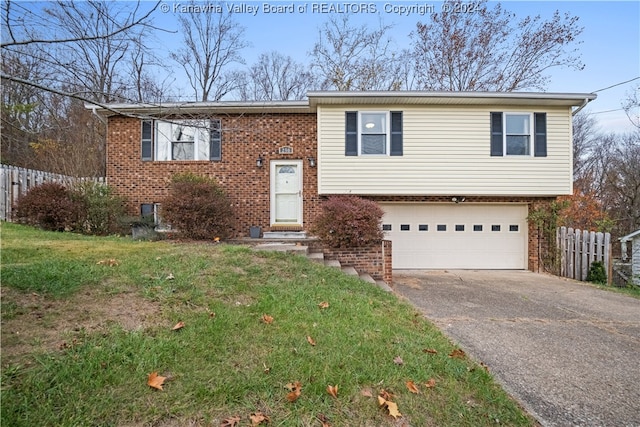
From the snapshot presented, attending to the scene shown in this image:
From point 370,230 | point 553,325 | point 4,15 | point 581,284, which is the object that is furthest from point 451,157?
point 4,15

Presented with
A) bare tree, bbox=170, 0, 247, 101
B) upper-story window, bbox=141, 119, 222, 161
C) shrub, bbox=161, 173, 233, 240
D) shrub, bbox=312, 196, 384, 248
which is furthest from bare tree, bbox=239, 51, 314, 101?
shrub, bbox=312, 196, 384, 248

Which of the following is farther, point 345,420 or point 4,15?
point 4,15

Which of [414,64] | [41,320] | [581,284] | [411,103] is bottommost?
[581,284]

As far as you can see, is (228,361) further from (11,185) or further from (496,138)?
(11,185)

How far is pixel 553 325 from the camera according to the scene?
486cm

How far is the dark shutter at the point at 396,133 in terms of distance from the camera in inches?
376

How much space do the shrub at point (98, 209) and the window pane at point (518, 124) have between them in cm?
1129

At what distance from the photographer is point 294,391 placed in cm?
232

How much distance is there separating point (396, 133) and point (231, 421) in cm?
874

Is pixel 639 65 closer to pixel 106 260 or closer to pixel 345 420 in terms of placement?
pixel 345 420

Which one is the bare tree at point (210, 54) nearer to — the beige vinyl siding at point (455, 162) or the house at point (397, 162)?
the house at point (397, 162)

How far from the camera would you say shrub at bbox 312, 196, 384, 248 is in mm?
7344

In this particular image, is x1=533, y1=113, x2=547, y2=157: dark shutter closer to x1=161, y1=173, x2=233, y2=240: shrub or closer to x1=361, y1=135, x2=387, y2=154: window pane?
x1=361, y1=135, x2=387, y2=154: window pane

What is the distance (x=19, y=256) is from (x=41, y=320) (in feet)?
9.58
